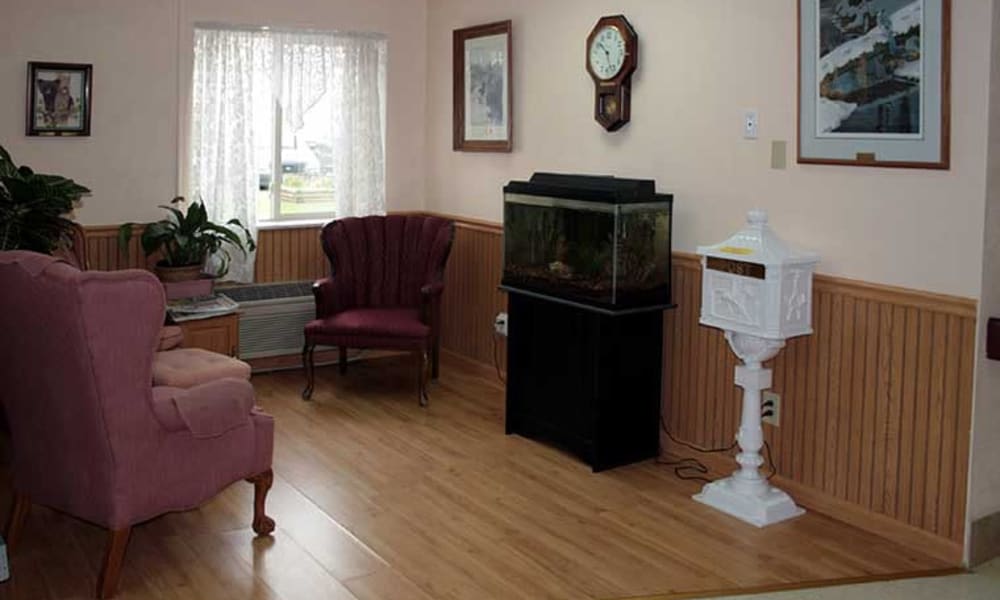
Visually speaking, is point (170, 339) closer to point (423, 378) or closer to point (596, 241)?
point (423, 378)

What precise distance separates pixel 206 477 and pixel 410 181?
3.66m

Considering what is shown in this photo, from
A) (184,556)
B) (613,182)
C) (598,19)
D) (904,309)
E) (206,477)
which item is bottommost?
(184,556)

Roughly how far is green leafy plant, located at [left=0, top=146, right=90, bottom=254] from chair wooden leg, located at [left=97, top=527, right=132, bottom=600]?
184 cm

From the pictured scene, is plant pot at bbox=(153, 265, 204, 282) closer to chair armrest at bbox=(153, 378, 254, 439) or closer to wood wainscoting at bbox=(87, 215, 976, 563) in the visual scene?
chair armrest at bbox=(153, 378, 254, 439)

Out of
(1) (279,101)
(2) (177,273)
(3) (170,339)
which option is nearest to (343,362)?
(2) (177,273)

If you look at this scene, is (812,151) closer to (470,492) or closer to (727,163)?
(727,163)

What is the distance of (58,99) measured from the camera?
19.3 feet

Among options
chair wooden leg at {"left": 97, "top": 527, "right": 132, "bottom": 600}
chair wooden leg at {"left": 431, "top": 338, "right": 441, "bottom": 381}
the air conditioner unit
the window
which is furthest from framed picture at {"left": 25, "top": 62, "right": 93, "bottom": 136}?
chair wooden leg at {"left": 97, "top": 527, "right": 132, "bottom": 600}

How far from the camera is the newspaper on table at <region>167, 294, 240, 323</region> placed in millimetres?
5785

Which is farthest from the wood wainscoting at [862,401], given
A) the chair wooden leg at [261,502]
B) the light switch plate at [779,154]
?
Result: the chair wooden leg at [261,502]

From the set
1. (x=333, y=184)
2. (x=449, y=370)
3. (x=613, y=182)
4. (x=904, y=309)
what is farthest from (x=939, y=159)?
(x=333, y=184)

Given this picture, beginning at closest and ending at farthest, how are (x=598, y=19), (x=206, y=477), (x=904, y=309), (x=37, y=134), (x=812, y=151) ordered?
(x=206, y=477) → (x=904, y=309) → (x=812, y=151) → (x=598, y=19) → (x=37, y=134)

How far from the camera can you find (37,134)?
586 cm

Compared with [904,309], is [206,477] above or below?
below
